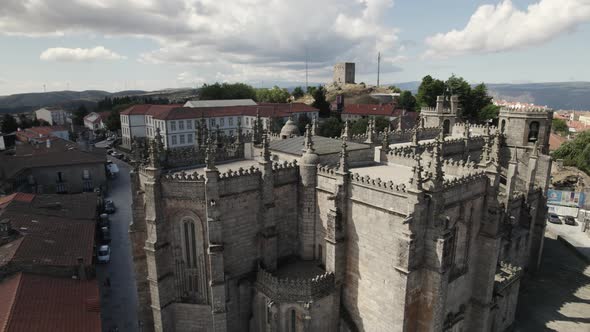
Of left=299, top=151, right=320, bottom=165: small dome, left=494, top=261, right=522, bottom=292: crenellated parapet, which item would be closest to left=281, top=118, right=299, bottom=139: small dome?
left=299, top=151, right=320, bottom=165: small dome

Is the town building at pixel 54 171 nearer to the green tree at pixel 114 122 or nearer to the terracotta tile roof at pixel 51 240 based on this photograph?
the terracotta tile roof at pixel 51 240

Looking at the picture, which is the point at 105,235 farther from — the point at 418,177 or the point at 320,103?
the point at 320,103

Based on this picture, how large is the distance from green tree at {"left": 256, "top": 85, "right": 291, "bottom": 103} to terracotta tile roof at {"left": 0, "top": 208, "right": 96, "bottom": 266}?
397 ft

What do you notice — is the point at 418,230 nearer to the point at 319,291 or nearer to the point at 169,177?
the point at 319,291

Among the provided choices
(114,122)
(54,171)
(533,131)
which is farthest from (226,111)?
(533,131)

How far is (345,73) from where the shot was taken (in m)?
191

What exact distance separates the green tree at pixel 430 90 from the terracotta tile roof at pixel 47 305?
8062 centimetres

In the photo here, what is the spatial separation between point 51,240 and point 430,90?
81308mm

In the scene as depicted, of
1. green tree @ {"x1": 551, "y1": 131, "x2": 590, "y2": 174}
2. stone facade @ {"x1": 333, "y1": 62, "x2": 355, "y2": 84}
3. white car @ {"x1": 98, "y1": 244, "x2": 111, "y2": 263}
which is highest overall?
stone facade @ {"x1": 333, "y1": 62, "x2": 355, "y2": 84}

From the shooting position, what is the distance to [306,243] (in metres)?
26.1

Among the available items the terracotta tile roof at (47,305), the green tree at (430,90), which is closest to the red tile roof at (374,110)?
the green tree at (430,90)

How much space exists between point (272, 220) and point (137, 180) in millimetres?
9216

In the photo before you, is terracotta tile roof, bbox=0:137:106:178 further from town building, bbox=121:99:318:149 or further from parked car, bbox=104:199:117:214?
town building, bbox=121:99:318:149

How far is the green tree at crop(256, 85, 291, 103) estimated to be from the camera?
153 metres
